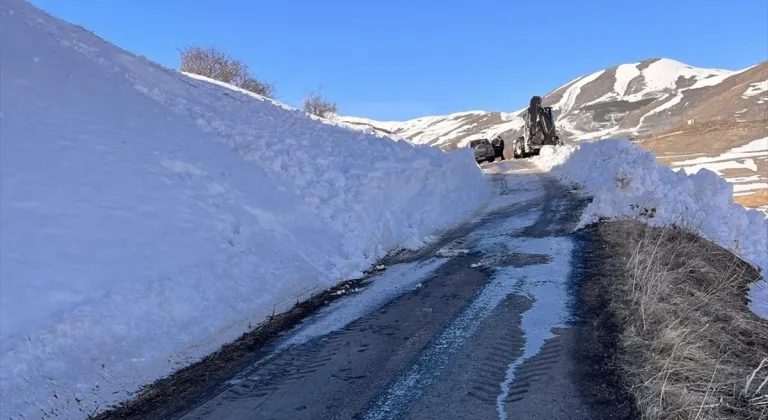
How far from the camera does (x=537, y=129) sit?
33.4 metres

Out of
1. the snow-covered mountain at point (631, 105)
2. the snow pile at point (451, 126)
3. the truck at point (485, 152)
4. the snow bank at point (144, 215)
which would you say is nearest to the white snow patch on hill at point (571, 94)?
the snow-covered mountain at point (631, 105)

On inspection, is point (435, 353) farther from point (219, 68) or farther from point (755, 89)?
point (755, 89)

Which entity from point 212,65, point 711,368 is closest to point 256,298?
point 711,368

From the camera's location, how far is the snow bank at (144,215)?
5363mm

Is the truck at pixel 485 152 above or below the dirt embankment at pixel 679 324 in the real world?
above

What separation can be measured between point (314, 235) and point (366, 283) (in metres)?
1.99

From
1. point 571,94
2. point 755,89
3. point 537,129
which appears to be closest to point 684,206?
point 537,129

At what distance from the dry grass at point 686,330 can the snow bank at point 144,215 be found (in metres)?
3.97

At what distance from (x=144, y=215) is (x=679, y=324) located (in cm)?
665

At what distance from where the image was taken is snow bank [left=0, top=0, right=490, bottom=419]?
5.36 m

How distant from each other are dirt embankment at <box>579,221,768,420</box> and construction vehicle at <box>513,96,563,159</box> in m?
24.1

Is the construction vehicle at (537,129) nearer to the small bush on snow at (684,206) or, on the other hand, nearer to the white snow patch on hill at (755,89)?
the small bush on snow at (684,206)

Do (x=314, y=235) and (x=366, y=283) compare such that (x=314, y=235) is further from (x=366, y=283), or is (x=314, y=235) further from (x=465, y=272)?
(x=465, y=272)

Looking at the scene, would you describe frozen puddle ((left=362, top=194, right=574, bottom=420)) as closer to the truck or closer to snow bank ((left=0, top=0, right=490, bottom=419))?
snow bank ((left=0, top=0, right=490, bottom=419))
